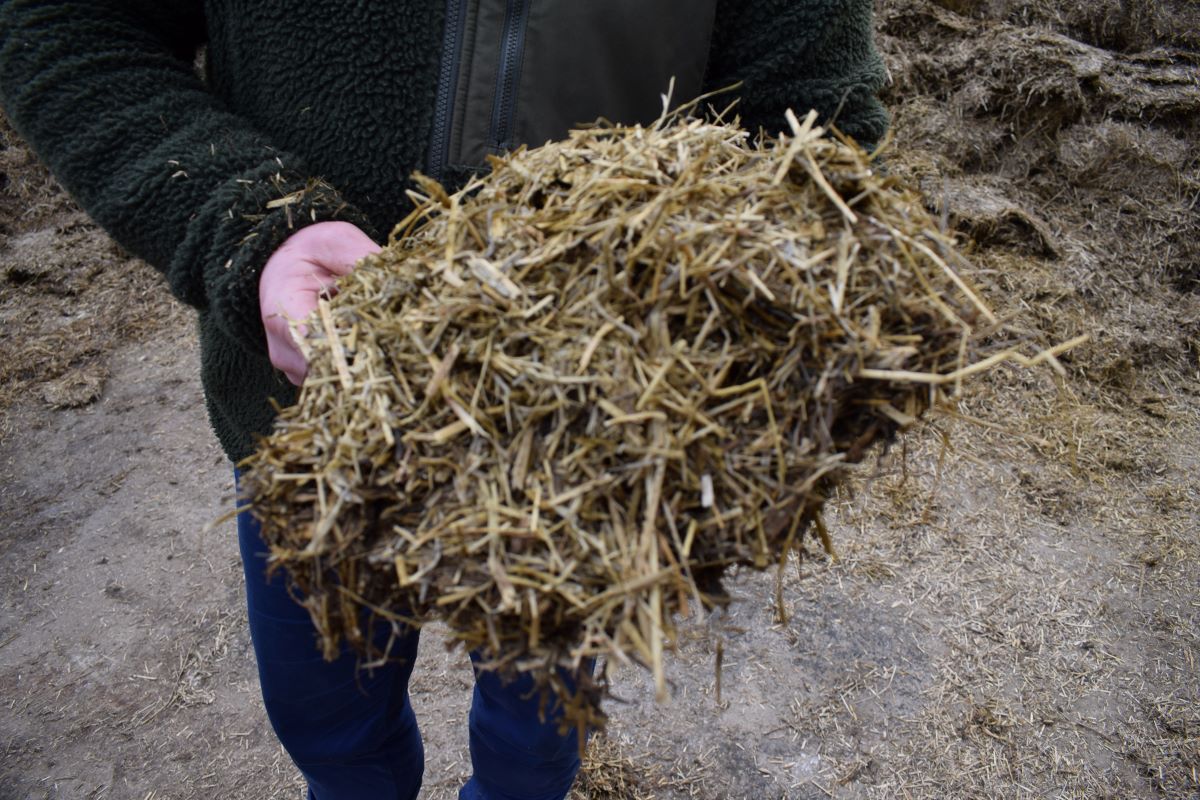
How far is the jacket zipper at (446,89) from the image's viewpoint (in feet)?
4.56

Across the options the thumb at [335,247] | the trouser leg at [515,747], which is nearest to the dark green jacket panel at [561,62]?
the thumb at [335,247]

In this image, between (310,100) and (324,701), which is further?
(324,701)

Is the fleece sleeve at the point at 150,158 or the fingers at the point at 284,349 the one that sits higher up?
the fleece sleeve at the point at 150,158

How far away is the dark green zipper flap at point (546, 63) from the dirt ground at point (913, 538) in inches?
27.4

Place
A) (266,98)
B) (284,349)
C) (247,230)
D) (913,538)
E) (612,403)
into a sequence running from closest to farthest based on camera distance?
(612,403) → (284,349) → (247,230) → (266,98) → (913,538)

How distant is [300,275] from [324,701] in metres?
0.87

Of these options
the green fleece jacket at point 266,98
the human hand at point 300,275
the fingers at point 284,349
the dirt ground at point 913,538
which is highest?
the green fleece jacket at point 266,98

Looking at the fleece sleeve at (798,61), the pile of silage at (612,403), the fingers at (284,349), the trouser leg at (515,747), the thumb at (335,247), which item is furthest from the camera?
the trouser leg at (515,747)

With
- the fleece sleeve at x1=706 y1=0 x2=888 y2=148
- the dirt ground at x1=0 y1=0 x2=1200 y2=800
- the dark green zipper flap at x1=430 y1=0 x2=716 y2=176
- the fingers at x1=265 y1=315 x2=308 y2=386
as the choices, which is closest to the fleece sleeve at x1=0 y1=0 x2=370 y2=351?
the fingers at x1=265 y1=315 x2=308 y2=386

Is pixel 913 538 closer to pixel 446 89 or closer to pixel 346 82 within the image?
pixel 446 89

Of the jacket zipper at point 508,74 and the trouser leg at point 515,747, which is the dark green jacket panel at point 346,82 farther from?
the trouser leg at point 515,747

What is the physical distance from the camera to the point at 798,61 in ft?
5.00

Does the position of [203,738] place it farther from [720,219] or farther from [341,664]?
[720,219]

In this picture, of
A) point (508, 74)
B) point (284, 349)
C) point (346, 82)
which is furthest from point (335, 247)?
point (508, 74)
